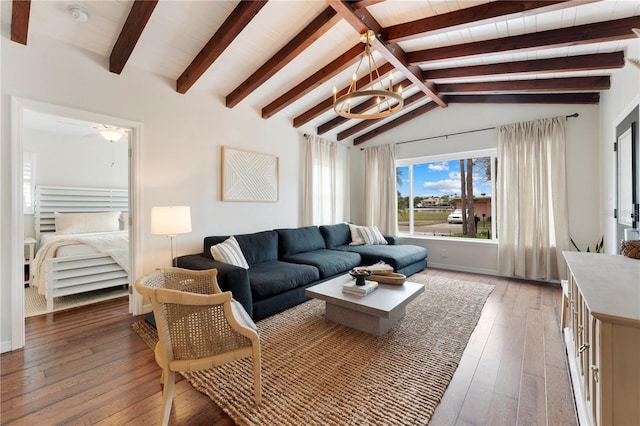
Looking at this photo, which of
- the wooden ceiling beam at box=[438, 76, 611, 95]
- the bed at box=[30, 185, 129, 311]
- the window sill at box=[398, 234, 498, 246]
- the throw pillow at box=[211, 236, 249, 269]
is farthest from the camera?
the window sill at box=[398, 234, 498, 246]

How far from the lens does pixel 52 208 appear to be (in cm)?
471

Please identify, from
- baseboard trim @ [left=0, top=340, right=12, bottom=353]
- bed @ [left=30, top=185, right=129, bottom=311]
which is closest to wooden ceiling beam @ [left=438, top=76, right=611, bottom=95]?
bed @ [left=30, top=185, right=129, bottom=311]

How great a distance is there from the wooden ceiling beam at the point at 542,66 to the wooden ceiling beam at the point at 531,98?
105 cm

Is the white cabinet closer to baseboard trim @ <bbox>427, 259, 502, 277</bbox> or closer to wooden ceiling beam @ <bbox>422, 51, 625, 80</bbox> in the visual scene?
wooden ceiling beam @ <bbox>422, 51, 625, 80</bbox>

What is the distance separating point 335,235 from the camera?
4.79 m

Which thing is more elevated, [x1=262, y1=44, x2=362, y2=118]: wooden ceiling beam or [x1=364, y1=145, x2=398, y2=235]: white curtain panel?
[x1=262, y1=44, x2=362, y2=118]: wooden ceiling beam

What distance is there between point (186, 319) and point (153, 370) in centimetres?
90

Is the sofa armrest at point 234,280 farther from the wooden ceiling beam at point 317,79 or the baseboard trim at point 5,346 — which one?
the wooden ceiling beam at point 317,79

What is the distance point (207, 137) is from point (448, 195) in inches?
168

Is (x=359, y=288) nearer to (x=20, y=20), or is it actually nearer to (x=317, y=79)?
(x=317, y=79)

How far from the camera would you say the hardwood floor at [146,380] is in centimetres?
155

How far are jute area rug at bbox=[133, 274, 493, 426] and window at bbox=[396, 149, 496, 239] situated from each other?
248 centimetres

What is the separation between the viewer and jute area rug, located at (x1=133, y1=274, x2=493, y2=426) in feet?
5.11

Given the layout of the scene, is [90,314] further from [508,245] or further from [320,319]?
[508,245]
